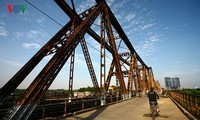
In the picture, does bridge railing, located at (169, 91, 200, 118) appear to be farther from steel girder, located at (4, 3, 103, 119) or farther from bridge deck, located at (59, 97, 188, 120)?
steel girder, located at (4, 3, 103, 119)

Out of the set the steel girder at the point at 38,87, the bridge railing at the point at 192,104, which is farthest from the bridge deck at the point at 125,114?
the steel girder at the point at 38,87

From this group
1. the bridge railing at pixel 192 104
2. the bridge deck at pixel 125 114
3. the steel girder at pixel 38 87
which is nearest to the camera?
the steel girder at pixel 38 87

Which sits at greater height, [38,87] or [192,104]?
[38,87]

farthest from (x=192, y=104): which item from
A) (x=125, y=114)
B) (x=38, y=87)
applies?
(x=38, y=87)

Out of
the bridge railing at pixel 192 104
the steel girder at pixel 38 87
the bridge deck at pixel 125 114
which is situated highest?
the steel girder at pixel 38 87

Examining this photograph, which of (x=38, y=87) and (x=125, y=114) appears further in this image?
(x=125, y=114)

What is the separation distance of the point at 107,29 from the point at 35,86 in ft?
42.4

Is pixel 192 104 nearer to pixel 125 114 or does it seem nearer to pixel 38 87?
pixel 125 114

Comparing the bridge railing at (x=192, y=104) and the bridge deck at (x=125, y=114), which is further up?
the bridge railing at (x=192, y=104)

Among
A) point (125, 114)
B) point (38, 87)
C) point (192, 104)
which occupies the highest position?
point (38, 87)

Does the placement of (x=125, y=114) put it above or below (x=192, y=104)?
below

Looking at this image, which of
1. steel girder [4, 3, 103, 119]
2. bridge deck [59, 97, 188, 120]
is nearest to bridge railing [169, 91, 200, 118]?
bridge deck [59, 97, 188, 120]

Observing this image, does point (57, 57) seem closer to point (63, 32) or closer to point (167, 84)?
point (63, 32)

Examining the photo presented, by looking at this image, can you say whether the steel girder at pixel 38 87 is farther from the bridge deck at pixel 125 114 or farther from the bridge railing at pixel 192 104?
the bridge railing at pixel 192 104
